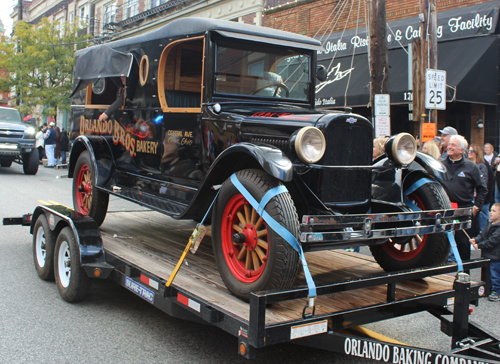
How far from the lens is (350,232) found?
2900 mm

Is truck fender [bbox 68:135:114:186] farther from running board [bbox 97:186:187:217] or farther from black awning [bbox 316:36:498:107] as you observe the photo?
black awning [bbox 316:36:498:107]

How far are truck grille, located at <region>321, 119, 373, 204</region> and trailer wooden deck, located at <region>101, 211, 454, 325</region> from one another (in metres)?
0.63

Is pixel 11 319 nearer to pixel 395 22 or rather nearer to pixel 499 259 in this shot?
pixel 499 259

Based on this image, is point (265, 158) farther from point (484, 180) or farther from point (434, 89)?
point (434, 89)

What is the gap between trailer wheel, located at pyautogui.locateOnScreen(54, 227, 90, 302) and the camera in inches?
163

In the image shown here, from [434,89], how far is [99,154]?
18.6ft

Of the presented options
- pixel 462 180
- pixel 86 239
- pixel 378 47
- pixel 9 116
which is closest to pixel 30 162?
pixel 9 116

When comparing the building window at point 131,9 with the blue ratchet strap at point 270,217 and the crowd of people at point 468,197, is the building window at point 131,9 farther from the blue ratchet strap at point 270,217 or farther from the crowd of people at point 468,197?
the blue ratchet strap at point 270,217

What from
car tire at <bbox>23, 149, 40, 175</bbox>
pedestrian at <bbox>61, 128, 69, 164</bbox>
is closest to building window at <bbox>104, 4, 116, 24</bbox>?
pedestrian at <bbox>61, 128, 69, 164</bbox>

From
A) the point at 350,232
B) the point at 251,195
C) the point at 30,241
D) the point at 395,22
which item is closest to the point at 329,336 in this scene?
the point at 350,232

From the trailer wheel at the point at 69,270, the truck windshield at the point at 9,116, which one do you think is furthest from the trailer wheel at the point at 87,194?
the truck windshield at the point at 9,116

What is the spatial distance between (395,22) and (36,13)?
34.6m

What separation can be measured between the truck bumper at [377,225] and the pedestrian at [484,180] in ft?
13.0

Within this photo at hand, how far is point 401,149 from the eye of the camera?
3703mm
